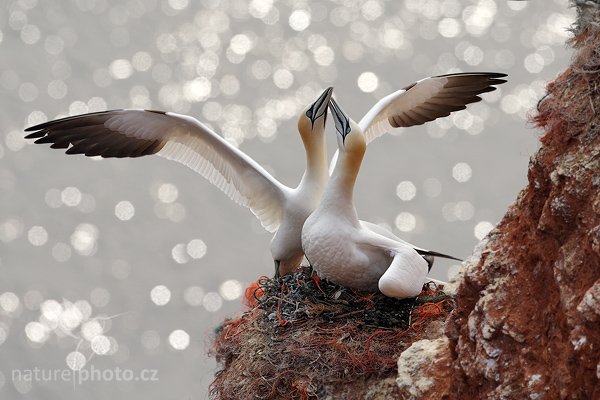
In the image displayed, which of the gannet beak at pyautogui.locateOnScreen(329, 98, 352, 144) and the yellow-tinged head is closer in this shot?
the gannet beak at pyautogui.locateOnScreen(329, 98, 352, 144)

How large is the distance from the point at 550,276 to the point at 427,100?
8.78ft

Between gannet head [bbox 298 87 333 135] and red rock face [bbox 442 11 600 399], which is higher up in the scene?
gannet head [bbox 298 87 333 135]

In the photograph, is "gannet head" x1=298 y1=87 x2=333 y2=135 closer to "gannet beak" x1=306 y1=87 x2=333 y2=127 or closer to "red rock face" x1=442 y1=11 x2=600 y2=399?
"gannet beak" x1=306 y1=87 x2=333 y2=127

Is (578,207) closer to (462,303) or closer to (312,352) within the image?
(462,303)

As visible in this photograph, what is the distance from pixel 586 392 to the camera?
2330 millimetres

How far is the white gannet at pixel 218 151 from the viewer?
4738mm

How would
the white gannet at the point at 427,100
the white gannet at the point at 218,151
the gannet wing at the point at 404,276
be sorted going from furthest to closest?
1. the white gannet at the point at 427,100
2. the white gannet at the point at 218,151
3. the gannet wing at the point at 404,276

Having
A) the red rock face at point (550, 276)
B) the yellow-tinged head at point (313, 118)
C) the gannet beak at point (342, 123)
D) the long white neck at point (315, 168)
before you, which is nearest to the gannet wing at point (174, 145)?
the long white neck at point (315, 168)

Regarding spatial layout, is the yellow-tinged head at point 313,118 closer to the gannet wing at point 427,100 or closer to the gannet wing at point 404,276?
the gannet wing at point 427,100

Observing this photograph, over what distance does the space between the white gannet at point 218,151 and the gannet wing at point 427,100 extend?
0.38m

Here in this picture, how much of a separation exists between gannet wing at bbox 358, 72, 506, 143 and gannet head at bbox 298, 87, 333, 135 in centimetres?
28

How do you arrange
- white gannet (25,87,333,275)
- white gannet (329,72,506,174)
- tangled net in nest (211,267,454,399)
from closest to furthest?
tangled net in nest (211,267,454,399), white gannet (25,87,333,275), white gannet (329,72,506,174)

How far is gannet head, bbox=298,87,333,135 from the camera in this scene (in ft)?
15.0

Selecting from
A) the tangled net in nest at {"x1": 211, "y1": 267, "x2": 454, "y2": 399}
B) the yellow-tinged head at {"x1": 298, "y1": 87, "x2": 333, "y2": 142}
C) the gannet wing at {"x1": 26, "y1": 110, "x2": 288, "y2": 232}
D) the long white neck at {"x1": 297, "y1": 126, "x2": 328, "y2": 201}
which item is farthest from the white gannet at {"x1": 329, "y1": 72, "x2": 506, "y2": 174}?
the tangled net in nest at {"x1": 211, "y1": 267, "x2": 454, "y2": 399}
